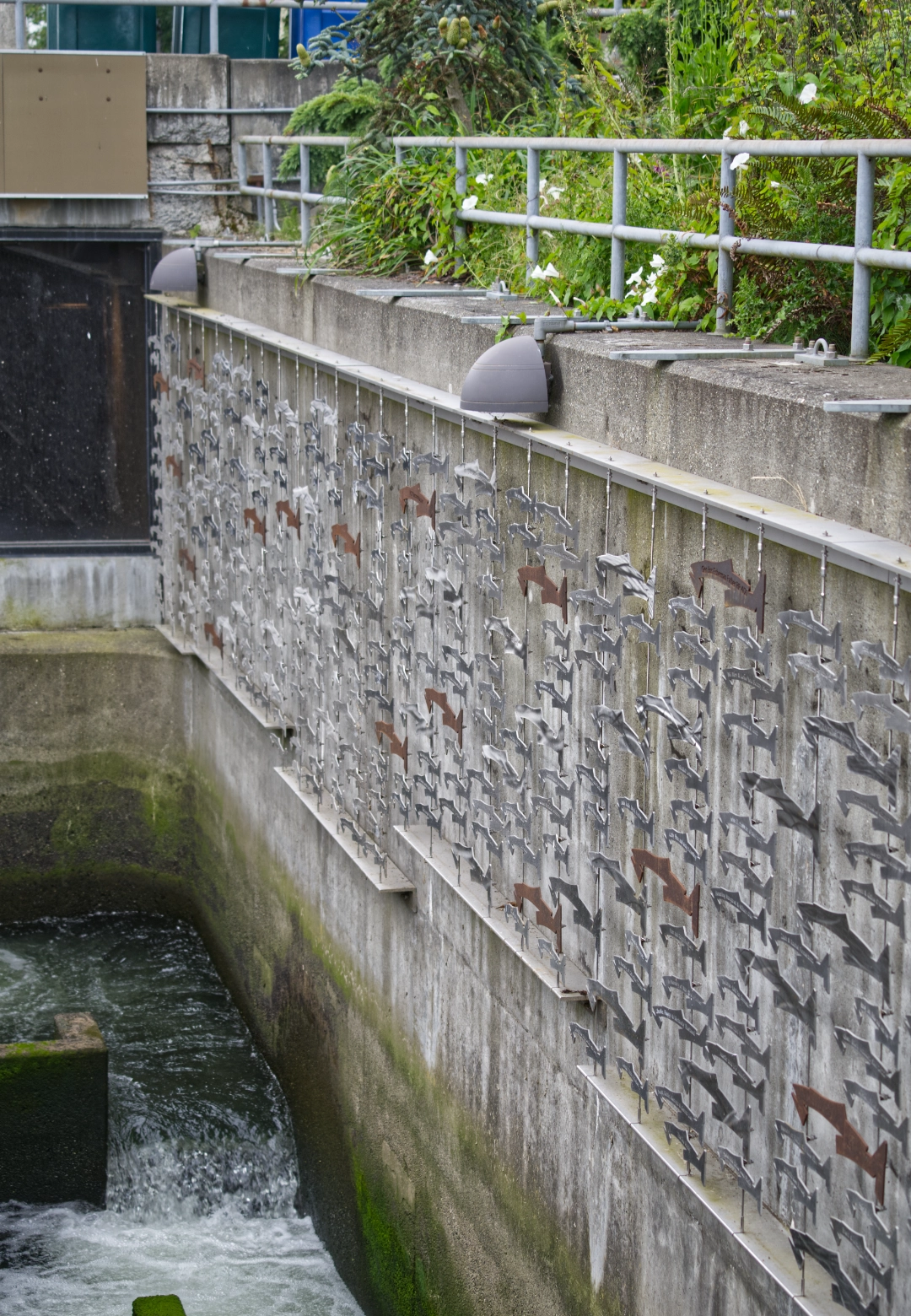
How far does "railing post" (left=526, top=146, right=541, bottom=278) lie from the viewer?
6582 mm

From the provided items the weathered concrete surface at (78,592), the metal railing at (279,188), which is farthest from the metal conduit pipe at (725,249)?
the weathered concrete surface at (78,592)

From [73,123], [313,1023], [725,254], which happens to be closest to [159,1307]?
[313,1023]

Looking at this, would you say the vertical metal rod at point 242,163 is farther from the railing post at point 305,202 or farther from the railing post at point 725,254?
the railing post at point 725,254

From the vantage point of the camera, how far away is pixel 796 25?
6.33m

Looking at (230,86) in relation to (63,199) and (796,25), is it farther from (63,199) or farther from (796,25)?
(796,25)

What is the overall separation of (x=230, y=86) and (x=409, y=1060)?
24.8 feet

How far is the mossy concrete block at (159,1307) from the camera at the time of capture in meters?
7.17

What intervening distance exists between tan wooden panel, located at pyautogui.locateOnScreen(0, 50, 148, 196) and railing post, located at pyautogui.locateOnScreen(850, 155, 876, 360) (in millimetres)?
8344

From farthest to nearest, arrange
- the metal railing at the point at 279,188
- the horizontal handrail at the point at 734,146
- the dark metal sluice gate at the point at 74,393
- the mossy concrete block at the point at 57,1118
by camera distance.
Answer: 1. the dark metal sluice gate at the point at 74,393
2. the metal railing at the point at 279,188
3. the mossy concrete block at the point at 57,1118
4. the horizontal handrail at the point at 734,146

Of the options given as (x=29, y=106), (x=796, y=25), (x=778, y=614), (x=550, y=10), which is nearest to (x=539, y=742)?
(x=778, y=614)

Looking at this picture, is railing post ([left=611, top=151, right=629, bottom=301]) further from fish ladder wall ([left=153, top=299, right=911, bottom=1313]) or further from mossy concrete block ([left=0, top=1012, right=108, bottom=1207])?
mossy concrete block ([left=0, top=1012, right=108, bottom=1207])

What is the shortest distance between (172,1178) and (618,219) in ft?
19.3

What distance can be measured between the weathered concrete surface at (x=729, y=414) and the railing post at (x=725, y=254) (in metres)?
0.09

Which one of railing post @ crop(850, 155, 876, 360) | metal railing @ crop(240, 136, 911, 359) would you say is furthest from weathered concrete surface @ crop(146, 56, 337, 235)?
railing post @ crop(850, 155, 876, 360)
